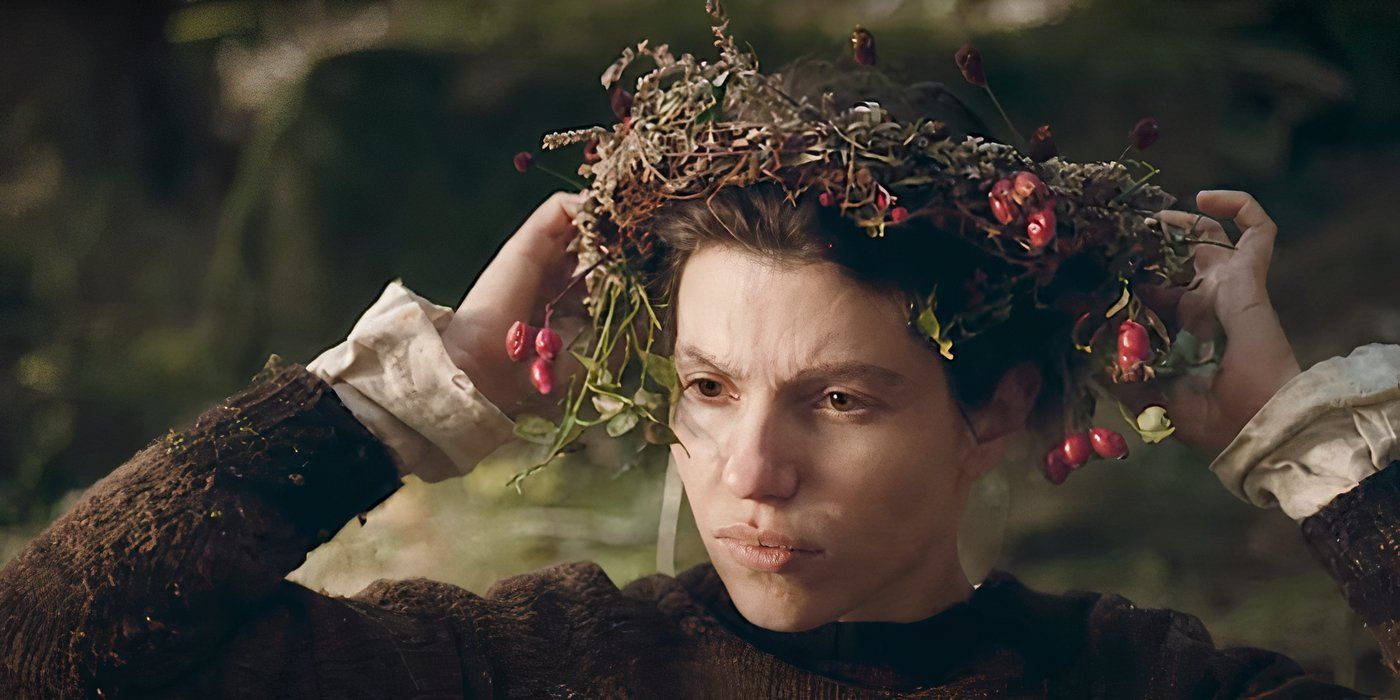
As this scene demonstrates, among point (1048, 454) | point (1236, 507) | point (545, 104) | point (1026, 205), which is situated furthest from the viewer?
point (545, 104)

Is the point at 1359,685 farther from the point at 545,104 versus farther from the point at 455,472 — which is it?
the point at 545,104

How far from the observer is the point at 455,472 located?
66.6 inches

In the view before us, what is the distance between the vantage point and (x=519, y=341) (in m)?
1.64

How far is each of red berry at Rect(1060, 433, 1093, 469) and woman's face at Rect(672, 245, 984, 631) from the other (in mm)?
113

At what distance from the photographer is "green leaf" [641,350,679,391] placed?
5.17 ft

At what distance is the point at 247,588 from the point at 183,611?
0.07 metres

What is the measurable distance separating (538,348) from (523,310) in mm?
91

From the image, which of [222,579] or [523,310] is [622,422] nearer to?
[523,310]

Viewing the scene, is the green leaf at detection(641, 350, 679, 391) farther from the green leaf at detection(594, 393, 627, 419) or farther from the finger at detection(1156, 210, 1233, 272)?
the finger at detection(1156, 210, 1233, 272)

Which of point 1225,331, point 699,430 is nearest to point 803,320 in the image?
point 699,430

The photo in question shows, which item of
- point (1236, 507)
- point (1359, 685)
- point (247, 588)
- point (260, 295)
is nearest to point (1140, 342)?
point (1236, 507)

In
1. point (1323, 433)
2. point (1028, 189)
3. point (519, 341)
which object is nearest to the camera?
point (1028, 189)

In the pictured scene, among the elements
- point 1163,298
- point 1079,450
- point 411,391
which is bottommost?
point 1079,450

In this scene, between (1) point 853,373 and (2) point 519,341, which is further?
(2) point 519,341
